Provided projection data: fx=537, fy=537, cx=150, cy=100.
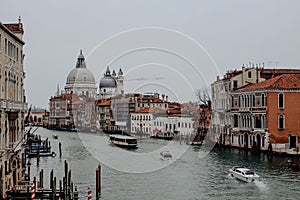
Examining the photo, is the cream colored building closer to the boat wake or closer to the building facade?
the boat wake

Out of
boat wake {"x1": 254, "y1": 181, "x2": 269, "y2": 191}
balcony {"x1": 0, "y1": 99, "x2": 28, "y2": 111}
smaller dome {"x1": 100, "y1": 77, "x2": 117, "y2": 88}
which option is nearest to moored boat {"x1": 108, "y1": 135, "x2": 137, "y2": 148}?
boat wake {"x1": 254, "y1": 181, "x2": 269, "y2": 191}

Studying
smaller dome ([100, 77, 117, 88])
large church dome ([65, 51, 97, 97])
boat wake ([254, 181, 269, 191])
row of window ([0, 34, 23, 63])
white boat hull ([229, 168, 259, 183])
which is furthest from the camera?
smaller dome ([100, 77, 117, 88])

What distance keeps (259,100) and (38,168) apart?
10521 millimetres

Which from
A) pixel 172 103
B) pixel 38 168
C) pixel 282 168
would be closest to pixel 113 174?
pixel 38 168

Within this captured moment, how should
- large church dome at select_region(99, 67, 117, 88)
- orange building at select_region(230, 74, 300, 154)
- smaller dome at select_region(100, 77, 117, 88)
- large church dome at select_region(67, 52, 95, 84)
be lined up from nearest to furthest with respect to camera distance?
orange building at select_region(230, 74, 300, 154)
smaller dome at select_region(100, 77, 117, 88)
large church dome at select_region(99, 67, 117, 88)
large church dome at select_region(67, 52, 95, 84)

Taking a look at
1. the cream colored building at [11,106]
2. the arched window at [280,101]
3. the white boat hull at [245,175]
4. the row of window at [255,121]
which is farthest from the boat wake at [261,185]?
the arched window at [280,101]

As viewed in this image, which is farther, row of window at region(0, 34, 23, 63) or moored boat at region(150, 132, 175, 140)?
moored boat at region(150, 132, 175, 140)

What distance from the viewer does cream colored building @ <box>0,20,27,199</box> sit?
36.9 ft

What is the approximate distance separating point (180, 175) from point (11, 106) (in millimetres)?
7029

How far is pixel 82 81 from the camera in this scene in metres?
74.4

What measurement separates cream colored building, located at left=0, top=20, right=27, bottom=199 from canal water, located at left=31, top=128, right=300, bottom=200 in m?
2.04

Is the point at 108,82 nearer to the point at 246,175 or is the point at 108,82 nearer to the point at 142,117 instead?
the point at 142,117

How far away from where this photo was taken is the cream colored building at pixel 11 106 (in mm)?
11234

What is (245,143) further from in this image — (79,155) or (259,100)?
(79,155)
